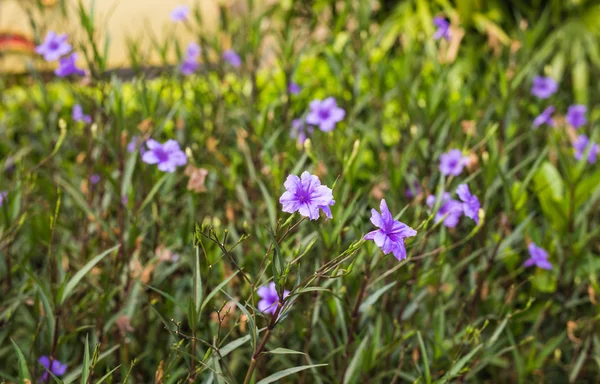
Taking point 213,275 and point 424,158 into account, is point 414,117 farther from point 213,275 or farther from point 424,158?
point 213,275

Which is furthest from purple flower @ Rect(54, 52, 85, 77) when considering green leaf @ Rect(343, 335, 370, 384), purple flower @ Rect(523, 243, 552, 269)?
purple flower @ Rect(523, 243, 552, 269)

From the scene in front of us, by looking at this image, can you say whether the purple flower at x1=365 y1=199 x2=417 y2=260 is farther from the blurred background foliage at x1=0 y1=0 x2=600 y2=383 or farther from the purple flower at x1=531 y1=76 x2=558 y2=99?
the purple flower at x1=531 y1=76 x2=558 y2=99

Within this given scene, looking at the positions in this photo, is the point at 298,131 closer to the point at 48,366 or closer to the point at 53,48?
the point at 53,48

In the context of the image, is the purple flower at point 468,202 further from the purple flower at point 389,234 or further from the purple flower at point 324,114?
the purple flower at point 324,114

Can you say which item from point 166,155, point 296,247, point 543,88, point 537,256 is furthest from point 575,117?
point 166,155

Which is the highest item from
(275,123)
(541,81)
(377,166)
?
(275,123)

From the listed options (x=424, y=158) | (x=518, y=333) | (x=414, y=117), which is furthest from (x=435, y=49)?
(x=518, y=333)
